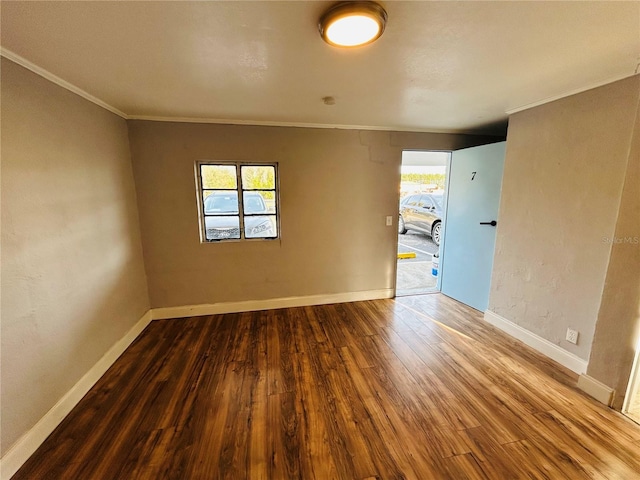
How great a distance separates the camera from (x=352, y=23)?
1.16 meters

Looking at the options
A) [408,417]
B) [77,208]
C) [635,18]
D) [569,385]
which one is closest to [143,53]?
[77,208]

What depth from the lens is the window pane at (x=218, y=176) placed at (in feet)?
9.83

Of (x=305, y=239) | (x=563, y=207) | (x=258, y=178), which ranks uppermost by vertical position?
(x=258, y=178)

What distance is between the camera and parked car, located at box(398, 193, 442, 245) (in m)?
7.10

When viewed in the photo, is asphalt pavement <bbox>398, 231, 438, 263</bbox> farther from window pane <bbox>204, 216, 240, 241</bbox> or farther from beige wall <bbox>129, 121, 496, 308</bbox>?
window pane <bbox>204, 216, 240, 241</bbox>

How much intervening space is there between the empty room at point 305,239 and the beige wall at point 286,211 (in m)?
0.03

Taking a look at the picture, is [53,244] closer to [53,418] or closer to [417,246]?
[53,418]

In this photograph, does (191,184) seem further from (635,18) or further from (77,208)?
(635,18)

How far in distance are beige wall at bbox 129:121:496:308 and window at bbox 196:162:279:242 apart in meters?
0.11

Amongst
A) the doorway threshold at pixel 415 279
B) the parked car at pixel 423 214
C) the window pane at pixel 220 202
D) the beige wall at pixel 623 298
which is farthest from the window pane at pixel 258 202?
the parked car at pixel 423 214

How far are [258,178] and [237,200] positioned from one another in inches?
14.0

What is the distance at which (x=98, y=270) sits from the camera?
2160mm

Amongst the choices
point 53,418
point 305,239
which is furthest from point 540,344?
point 53,418

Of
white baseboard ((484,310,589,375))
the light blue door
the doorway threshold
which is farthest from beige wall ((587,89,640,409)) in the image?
the doorway threshold
